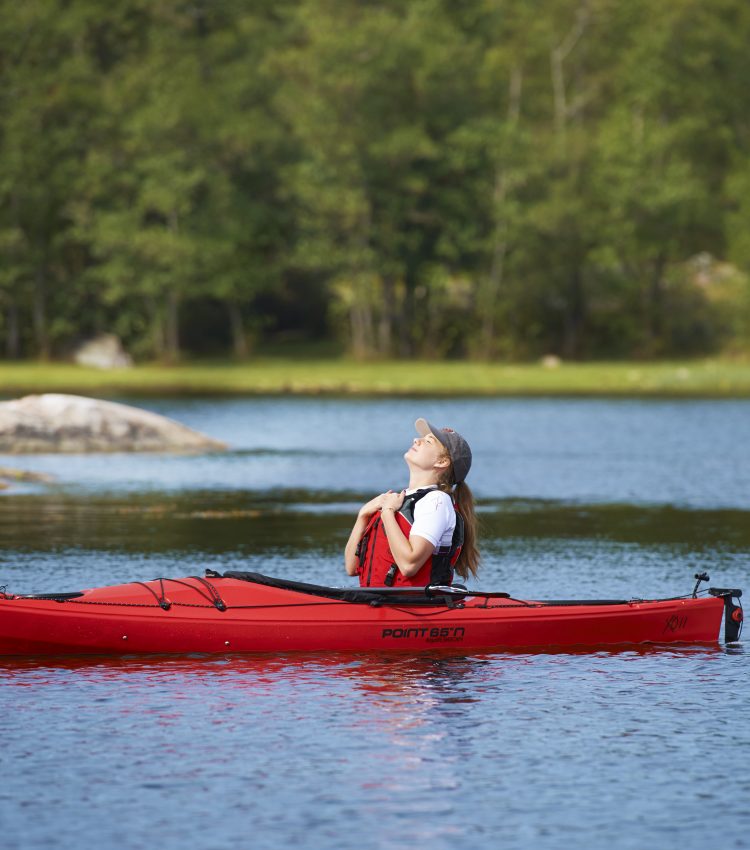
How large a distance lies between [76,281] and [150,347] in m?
3.35

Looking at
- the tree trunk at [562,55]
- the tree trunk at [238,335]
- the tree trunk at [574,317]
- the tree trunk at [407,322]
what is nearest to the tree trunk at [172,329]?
the tree trunk at [238,335]

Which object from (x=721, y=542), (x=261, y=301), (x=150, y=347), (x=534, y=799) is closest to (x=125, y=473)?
(x=721, y=542)

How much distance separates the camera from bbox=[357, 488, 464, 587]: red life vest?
11.3 meters

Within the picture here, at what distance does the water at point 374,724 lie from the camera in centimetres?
771

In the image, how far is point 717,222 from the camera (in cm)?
6034

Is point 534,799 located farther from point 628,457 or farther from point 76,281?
point 76,281

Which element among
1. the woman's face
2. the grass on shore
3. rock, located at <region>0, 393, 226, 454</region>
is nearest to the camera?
the woman's face

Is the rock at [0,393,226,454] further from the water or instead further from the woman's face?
the woman's face

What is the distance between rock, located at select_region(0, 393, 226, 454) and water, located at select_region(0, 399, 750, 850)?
7.73 m

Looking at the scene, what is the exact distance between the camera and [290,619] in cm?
1111

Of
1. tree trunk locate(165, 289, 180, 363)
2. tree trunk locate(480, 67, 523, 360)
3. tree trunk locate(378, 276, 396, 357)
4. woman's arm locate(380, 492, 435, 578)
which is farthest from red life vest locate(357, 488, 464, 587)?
tree trunk locate(480, 67, 523, 360)

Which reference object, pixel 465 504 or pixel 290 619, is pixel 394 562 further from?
pixel 290 619

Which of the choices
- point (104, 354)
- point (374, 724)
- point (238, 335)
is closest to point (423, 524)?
point (374, 724)

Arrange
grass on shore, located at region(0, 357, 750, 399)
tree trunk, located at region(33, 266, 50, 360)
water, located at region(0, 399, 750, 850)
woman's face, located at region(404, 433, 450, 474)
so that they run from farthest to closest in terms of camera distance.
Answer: tree trunk, located at region(33, 266, 50, 360)
grass on shore, located at region(0, 357, 750, 399)
woman's face, located at region(404, 433, 450, 474)
water, located at region(0, 399, 750, 850)
